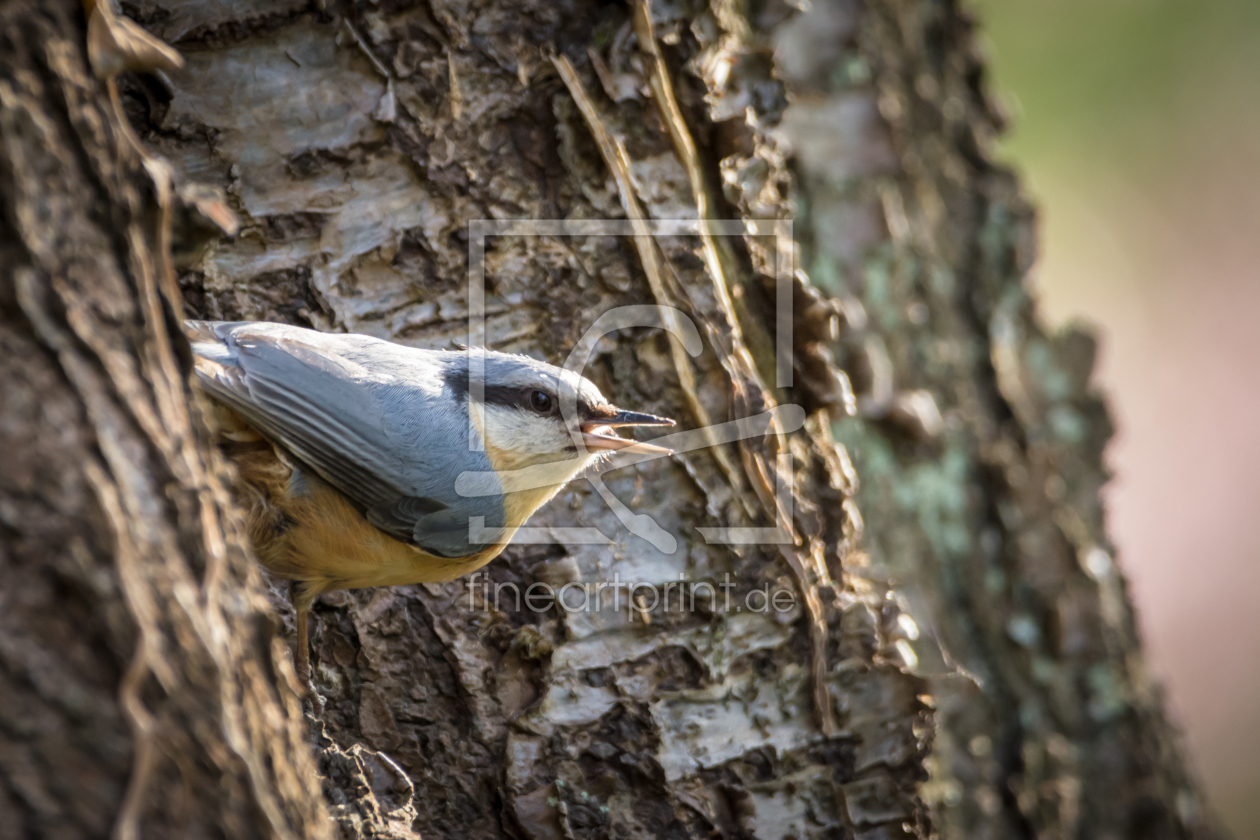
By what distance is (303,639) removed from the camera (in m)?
2.03

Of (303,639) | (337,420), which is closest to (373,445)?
(337,420)

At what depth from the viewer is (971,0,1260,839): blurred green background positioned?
18.3ft

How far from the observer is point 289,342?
6.05ft

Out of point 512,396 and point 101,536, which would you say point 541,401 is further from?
point 101,536

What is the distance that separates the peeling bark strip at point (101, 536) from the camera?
952 mm

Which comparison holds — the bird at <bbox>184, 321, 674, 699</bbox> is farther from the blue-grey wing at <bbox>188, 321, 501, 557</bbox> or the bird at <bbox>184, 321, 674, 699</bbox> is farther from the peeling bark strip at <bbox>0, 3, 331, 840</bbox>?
the peeling bark strip at <bbox>0, 3, 331, 840</bbox>

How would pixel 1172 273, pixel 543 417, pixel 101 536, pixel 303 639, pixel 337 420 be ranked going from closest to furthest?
pixel 101 536 < pixel 337 420 < pixel 303 639 < pixel 543 417 < pixel 1172 273

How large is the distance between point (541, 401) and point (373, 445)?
0.42 m

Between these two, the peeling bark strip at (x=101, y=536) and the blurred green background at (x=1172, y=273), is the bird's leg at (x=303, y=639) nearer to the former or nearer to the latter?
the peeling bark strip at (x=101, y=536)

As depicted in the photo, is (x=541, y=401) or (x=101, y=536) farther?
→ (x=541, y=401)

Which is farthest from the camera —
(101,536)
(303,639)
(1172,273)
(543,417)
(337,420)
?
(1172,273)

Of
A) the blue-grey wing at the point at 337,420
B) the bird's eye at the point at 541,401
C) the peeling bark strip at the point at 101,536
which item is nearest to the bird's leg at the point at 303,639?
the blue-grey wing at the point at 337,420

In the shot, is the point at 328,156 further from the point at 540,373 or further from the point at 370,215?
the point at 540,373

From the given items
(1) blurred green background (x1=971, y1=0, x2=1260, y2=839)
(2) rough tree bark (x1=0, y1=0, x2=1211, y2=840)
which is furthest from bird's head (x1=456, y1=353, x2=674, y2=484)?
(1) blurred green background (x1=971, y1=0, x2=1260, y2=839)
